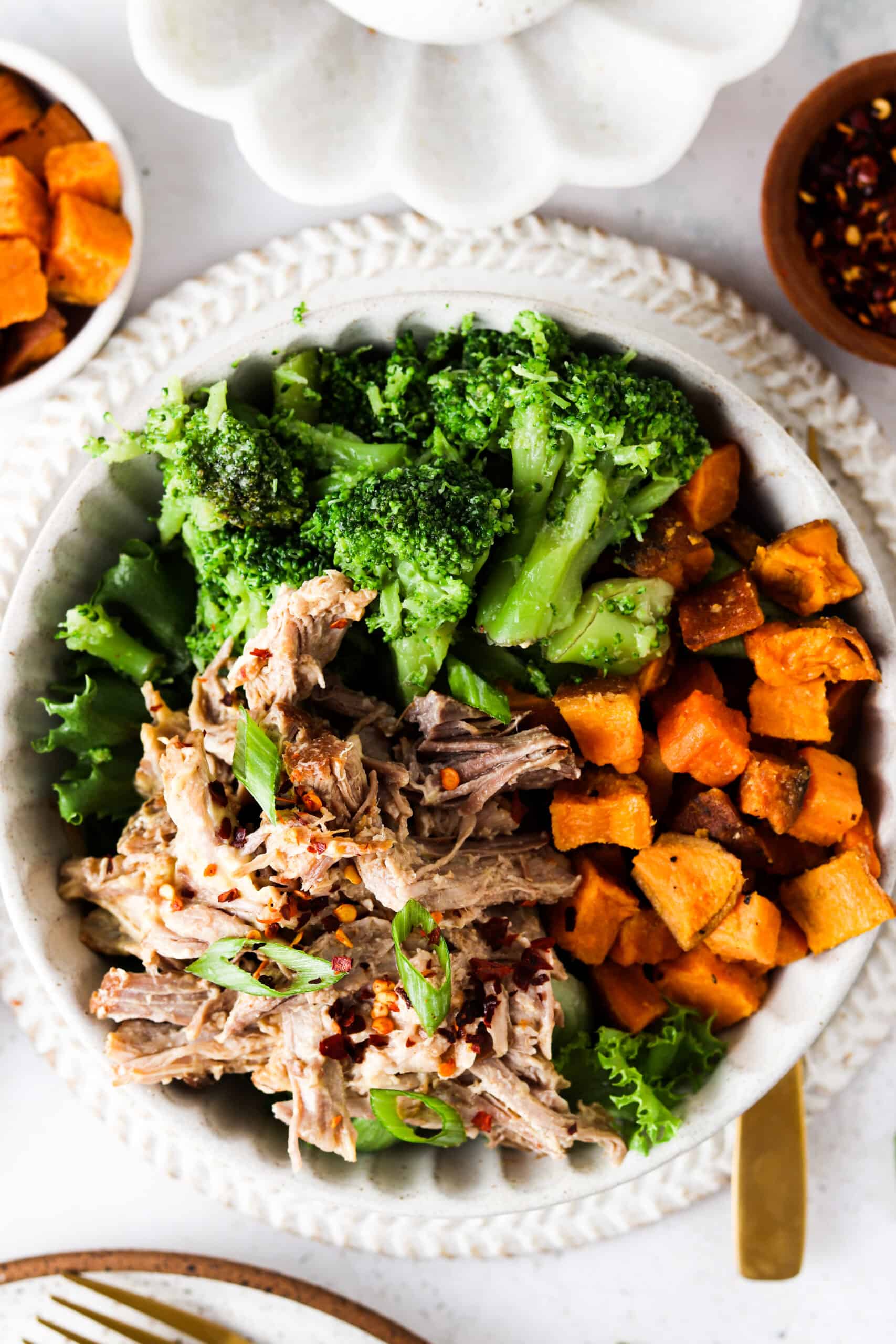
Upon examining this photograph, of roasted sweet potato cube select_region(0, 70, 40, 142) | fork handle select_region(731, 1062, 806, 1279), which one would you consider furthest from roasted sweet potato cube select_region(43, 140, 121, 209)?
fork handle select_region(731, 1062, 806, 1279)

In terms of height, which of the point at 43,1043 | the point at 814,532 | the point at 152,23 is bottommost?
the point at 43,1043

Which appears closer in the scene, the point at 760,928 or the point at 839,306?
the point at 760,928

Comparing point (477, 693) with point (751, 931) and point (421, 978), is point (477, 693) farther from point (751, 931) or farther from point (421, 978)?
point (751, 931)

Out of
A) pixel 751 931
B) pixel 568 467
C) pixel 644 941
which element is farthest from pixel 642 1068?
pixel 568 467

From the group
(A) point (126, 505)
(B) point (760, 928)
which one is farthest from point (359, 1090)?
(A) point (126, 505)

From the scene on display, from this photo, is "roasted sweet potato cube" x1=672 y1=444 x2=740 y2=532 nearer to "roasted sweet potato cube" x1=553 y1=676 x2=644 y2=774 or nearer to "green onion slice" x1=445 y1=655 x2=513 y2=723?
"roasted sweet potato cube" x1=553 y1=676 x2=644 y2=774

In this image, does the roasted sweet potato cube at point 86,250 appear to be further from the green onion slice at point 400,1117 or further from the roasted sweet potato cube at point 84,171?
the green onion slice at point 400,1117

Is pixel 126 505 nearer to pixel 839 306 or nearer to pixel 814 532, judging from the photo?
pixel 814 532
